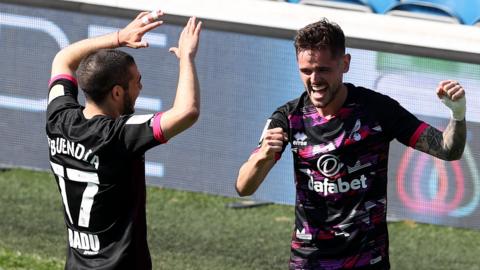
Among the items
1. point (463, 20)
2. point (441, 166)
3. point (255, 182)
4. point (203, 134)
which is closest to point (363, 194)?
point (255, 182)

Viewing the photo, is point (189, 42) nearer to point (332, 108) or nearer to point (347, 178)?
point (332, 108)

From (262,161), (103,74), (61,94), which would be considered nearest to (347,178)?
(262,161)

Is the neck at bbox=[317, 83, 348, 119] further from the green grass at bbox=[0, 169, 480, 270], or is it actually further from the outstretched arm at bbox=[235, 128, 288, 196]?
the green grass at bbox=[0, 169, 480, 270]

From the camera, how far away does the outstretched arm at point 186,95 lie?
458 cm

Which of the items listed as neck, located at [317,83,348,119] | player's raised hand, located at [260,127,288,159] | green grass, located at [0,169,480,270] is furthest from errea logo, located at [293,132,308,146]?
green grass, located at [0,169,480,270]

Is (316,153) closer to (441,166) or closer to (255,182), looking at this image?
(255,182)

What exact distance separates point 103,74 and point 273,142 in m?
0.81

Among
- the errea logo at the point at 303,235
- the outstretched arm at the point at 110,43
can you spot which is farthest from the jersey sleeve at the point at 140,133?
the errea logo at the point at 303,235

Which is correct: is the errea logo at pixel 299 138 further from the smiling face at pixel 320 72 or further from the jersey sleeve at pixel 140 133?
the jersey sleeve at pixel 140 133

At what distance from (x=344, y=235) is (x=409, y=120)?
1.99 ft

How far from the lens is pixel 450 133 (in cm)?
490

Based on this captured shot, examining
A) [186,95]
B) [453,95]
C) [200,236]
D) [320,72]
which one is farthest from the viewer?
[200,236]

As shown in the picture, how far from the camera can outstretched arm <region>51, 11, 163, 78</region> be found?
5016 millimetres

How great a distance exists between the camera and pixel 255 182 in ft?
16.0
